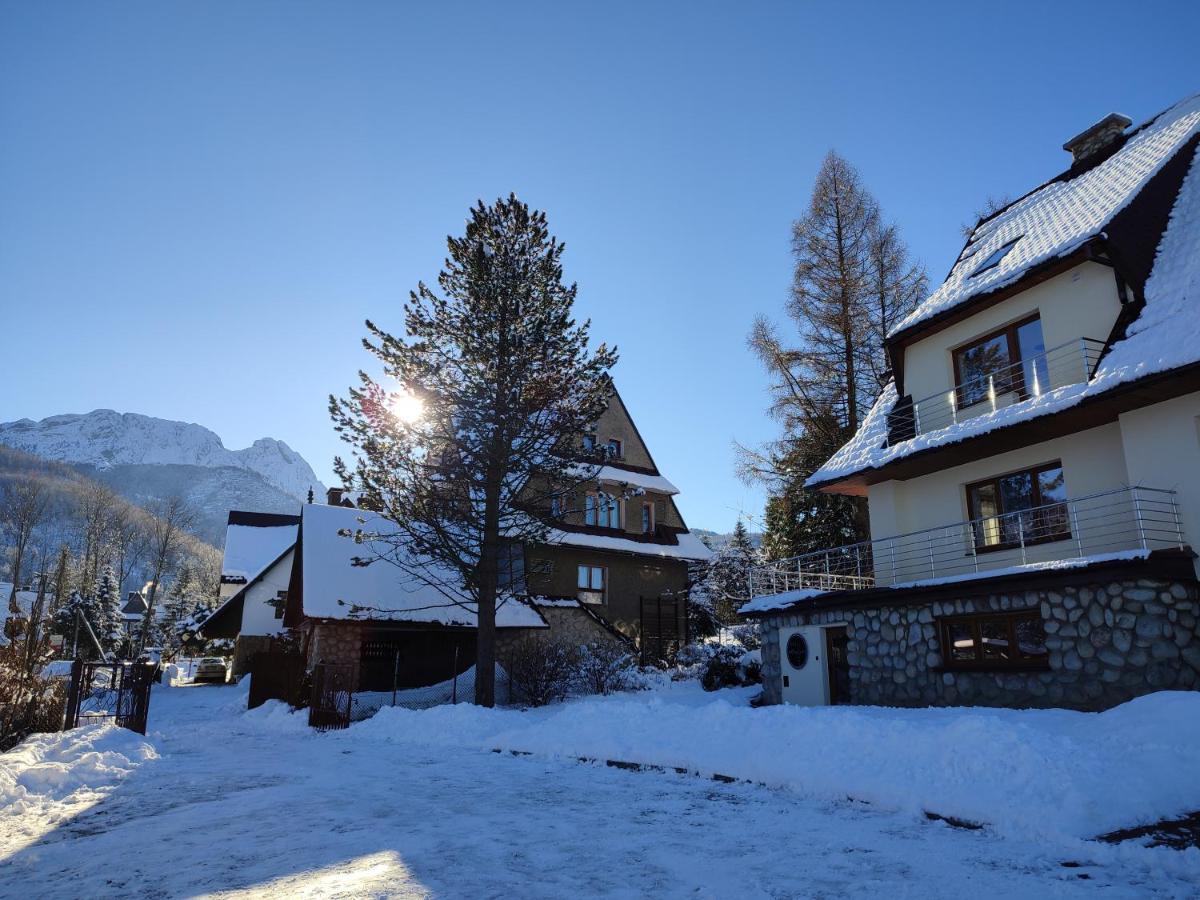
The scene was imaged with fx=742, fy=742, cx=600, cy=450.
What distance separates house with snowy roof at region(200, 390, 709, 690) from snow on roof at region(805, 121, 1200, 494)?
28.0 feet

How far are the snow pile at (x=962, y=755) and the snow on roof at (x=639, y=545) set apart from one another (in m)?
17.2

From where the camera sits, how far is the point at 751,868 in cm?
543

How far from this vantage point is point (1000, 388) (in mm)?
14797

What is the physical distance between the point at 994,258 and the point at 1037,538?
21.0ft

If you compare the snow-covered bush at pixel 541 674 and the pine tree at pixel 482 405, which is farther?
the snow-covered bush at pixel 541 674

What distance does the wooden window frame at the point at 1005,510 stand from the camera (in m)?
13.5

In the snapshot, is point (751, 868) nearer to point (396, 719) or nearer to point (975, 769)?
point (975, 769)

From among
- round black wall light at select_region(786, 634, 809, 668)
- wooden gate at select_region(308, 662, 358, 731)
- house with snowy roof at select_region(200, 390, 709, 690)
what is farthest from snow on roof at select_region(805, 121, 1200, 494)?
wooden gate at select_region(308, 662, 358, 731)

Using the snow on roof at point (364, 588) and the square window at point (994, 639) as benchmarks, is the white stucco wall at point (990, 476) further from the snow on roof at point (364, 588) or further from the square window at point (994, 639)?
the snow on roof at point (364, 588)

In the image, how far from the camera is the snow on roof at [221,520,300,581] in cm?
4492

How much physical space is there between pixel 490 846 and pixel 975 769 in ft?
15.6

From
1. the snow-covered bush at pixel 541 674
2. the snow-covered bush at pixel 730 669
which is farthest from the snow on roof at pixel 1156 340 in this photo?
the snow-covered bush at pixel 541 674

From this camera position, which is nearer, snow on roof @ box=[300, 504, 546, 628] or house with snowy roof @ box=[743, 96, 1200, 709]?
house with snowy roof @ box=[743, 96, 1200, 709]

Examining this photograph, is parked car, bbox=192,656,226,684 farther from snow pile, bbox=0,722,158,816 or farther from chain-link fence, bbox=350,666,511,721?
snow pile, bbox=0,722,158,816
